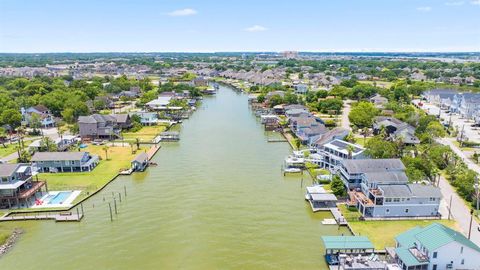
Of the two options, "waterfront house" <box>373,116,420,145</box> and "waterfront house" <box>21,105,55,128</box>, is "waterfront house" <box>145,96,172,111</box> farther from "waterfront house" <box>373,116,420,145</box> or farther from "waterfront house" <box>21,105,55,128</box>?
"waterfront house" <box>373,116,420,145</box>

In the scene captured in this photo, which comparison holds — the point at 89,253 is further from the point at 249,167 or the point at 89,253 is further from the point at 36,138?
the point at 36,138

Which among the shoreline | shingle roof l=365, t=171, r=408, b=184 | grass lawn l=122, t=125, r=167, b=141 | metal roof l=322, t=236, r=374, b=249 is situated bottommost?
the shoreline

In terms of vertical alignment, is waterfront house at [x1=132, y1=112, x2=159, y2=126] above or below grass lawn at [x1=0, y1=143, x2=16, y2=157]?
above

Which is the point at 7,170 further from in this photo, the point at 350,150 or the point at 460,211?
the point at 460,211

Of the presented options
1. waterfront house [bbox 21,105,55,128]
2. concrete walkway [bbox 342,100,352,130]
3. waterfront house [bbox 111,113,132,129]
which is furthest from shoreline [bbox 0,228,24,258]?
concrete walkway [bbox 342,100,352,130]

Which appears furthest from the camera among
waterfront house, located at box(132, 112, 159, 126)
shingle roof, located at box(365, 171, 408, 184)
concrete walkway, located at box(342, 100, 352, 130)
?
waterfront house, located at box(132, 112, 159, 126)

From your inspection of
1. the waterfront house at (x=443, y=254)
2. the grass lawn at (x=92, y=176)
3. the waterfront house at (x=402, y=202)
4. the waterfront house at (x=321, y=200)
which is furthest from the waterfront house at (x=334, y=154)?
the grass lawn at (x=92, y=176)

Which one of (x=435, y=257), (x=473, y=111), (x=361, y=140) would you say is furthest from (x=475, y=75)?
(x=435, y=257)
